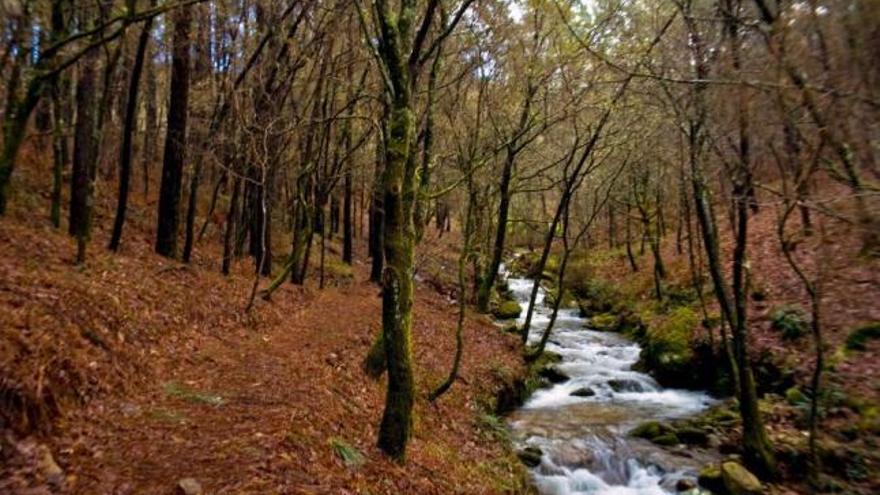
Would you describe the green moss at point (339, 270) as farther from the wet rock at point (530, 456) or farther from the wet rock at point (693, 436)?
the wet rock at point (693, 436)

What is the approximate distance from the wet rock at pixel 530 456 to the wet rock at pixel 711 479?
2.85 m

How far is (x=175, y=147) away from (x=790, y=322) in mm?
15431

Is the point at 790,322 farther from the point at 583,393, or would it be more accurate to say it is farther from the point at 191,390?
the point at 191,390

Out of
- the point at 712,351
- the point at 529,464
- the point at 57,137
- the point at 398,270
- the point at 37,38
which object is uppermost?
the point at 37,38

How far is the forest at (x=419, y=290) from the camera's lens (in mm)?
6340

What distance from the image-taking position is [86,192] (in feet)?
37.0

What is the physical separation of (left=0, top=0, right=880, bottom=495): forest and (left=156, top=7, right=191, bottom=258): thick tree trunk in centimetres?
7

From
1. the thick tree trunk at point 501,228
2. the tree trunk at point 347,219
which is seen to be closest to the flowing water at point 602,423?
the thick tree trunk at point 501,228

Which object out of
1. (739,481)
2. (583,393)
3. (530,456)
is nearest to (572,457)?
(530,456)

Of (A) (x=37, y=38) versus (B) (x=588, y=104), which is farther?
(B) (x=588, y=104)

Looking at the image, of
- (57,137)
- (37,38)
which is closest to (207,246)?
(57,137)

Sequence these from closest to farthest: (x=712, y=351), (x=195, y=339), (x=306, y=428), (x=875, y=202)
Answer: (x=875, y=202) → (x=306, y=428) → (x=195, y=339) → (x=712, y=351)

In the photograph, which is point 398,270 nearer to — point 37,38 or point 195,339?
point 195,339

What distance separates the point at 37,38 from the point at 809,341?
17.3 m
